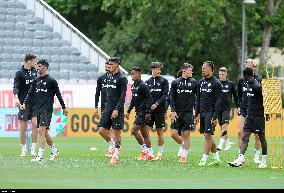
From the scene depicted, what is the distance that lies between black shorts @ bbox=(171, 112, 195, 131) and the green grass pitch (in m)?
0.82

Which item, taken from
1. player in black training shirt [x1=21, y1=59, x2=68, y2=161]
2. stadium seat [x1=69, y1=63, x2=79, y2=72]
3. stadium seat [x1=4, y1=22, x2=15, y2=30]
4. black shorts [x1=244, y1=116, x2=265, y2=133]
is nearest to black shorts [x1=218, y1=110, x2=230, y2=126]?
black shorts [x1=244, y1=116, x2=265, y2=133]

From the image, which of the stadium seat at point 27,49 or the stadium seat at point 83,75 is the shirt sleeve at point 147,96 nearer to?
the stadium seat at point 83,75

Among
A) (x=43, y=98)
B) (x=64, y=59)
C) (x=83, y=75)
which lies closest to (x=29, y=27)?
(x=64, y=59)

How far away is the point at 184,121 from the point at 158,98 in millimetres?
1834

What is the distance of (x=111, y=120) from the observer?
2353 centimetres

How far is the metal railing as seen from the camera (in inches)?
1887

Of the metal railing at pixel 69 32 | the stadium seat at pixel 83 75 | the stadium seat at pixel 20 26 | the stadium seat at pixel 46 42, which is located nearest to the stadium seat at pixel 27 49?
the stadium seat at pixel 46 42

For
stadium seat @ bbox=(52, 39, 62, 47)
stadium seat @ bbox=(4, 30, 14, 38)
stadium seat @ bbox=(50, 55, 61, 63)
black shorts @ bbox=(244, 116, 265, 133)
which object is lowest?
black shorts @ bbox=(244, 116, 265, 133)

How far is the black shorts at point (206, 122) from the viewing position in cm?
2270

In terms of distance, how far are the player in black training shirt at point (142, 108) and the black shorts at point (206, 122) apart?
2.30 m

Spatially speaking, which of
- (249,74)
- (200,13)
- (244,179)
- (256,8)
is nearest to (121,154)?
(249,74)

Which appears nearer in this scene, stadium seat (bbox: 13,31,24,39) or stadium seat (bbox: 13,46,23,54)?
stadium seat (bbox: 13,46,23,54)

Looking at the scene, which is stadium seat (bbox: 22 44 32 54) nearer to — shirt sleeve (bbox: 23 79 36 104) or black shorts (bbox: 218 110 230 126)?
black shorts (bbox: 218 110 230 126)

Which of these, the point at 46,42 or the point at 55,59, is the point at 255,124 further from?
the point at 46,42
